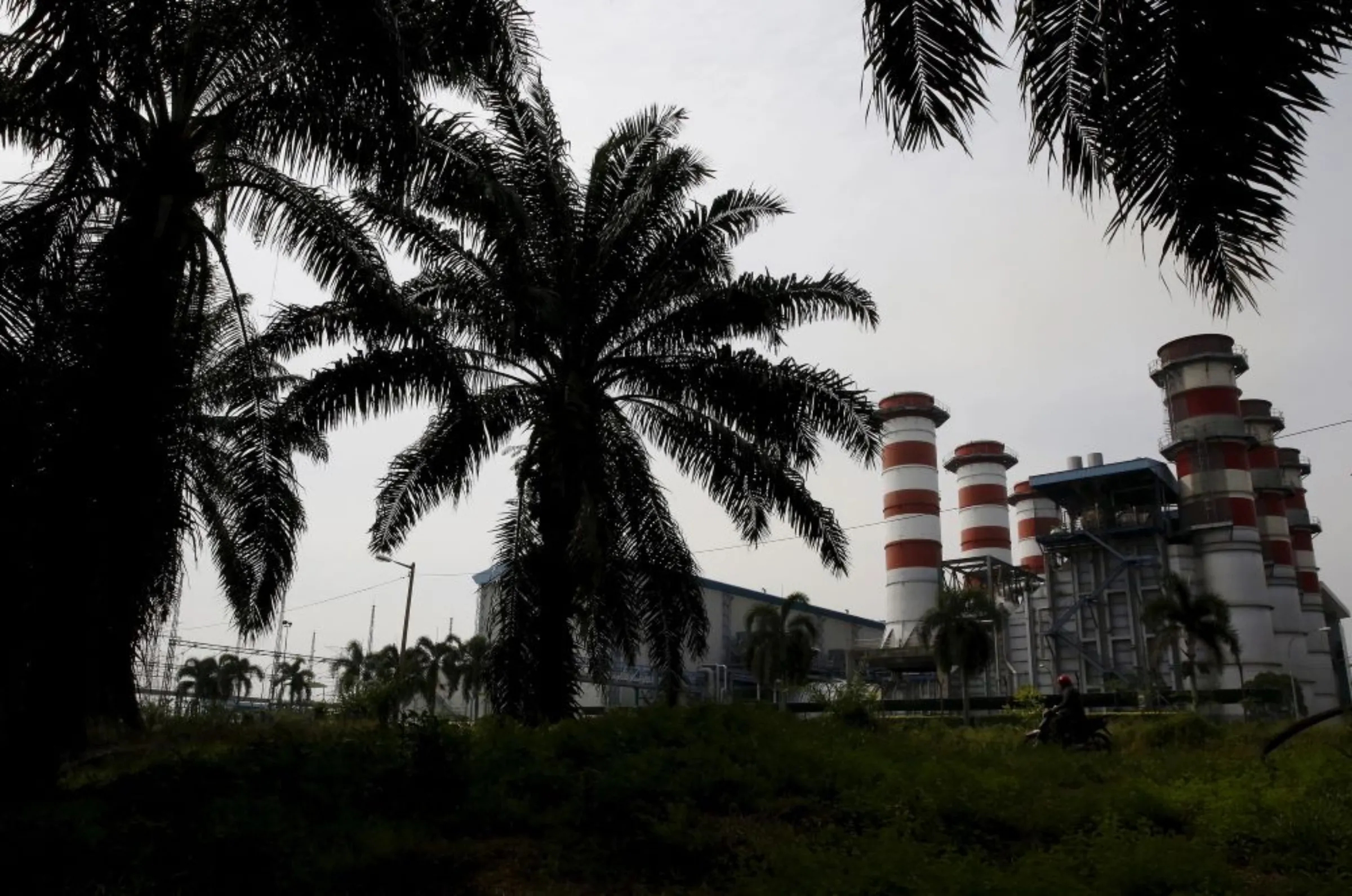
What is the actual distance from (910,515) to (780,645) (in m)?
10.4

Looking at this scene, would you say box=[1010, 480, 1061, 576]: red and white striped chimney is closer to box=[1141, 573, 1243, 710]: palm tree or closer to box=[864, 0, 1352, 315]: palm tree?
box=[1141, 573, 1243, 710]: palm tree

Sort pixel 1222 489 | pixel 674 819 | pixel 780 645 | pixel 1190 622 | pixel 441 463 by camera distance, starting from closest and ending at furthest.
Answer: pixel 674 819 < pixel 441 463 < pixel 1190 622 < pixel 1222 489 < pixel 780 645

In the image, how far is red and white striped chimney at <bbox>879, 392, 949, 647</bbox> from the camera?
2261 inches

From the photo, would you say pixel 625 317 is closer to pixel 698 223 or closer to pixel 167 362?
pixel 698 223

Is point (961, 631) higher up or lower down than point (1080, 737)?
higher up

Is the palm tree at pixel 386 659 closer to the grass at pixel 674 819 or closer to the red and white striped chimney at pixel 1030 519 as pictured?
the red and white striped chimney at pixel 1030 519

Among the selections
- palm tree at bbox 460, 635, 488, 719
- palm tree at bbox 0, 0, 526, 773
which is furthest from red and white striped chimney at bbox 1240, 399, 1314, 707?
palm tree at bbox 0, 0, 526, 773

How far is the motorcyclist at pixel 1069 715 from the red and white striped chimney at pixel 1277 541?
1636 inches

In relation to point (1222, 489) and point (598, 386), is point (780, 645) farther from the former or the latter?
point (598, 386)

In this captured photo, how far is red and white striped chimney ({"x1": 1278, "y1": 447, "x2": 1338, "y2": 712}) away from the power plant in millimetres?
265

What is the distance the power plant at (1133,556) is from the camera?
48.9m

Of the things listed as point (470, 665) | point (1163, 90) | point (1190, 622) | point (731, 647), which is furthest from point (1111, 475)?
point (1163, 90)

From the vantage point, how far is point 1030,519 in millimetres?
73062

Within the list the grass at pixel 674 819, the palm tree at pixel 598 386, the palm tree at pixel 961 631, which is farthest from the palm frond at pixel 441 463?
the palm tree at pixel 961 631
